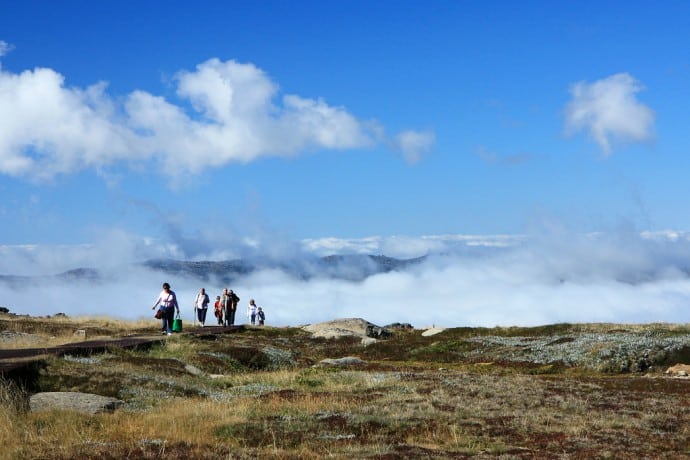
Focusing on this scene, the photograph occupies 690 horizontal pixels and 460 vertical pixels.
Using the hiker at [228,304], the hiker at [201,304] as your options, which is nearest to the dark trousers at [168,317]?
the hiker at [201,304]

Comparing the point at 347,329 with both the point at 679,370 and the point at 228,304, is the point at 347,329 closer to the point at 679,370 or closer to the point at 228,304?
the point at 228,304

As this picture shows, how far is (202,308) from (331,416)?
1512 inches

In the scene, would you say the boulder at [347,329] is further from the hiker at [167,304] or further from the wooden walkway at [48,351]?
the wooden walkway at [48,351]

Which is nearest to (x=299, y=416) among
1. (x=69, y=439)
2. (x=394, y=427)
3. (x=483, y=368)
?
(x=394, y=427)

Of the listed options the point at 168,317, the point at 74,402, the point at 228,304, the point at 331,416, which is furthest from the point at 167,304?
the point at 331,416

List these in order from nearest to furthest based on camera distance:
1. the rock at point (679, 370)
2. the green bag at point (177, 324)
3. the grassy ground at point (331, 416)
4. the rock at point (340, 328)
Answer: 1. the grassy ground at point (331, 416)
2. the rock at point (679, 370)
3. the green bag at point (177, 324)
4. the rock at point (340, 328)

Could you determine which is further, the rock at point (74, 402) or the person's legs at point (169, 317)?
the person's legs at point (169, 317)

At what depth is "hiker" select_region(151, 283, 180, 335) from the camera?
138ft

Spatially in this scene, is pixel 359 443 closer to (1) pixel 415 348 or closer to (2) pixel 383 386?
(2) pixel 383 386

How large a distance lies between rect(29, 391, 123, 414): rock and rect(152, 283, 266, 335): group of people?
19336 millimetres

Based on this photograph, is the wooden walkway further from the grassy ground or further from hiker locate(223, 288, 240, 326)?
hiker locate(223, 288, 240, 326)

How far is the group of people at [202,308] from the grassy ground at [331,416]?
8.46 m

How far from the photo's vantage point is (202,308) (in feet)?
185

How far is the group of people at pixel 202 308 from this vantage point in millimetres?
42656
